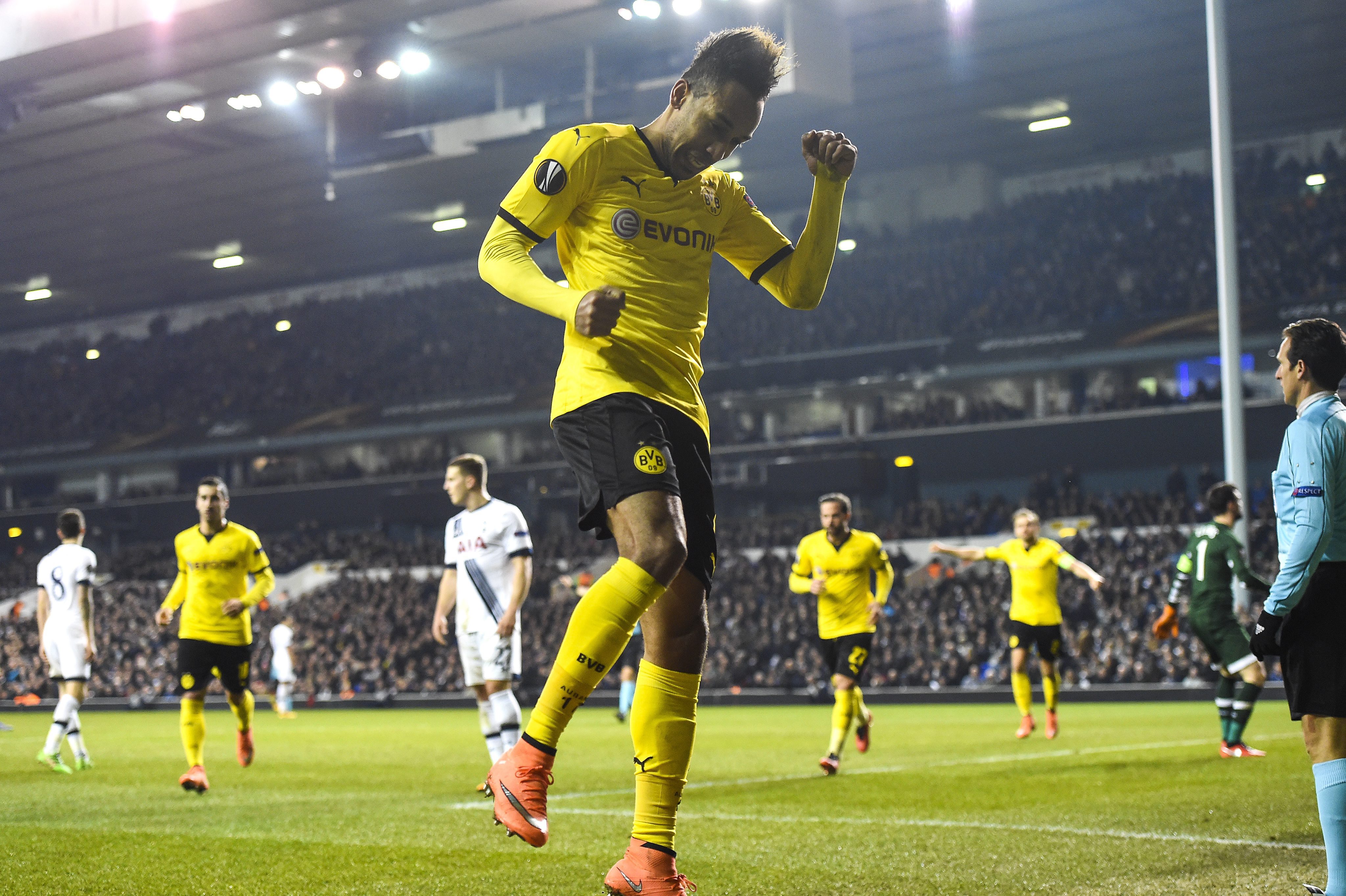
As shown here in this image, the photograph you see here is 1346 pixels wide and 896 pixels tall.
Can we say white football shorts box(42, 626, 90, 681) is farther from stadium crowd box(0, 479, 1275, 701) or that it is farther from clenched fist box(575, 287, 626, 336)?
stadium crowd box(0, 479, 1275, 701)

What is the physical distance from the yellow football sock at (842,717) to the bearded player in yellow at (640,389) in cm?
690

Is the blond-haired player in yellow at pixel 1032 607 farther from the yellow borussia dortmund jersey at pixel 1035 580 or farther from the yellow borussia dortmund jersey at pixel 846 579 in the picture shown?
the yellow borussia dortmund jersey at pixel 846 579

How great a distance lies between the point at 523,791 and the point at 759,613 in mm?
25226

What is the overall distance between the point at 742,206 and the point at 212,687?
1218 inches

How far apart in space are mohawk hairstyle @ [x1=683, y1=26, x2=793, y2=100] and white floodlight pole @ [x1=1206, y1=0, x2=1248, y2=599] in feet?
42.3

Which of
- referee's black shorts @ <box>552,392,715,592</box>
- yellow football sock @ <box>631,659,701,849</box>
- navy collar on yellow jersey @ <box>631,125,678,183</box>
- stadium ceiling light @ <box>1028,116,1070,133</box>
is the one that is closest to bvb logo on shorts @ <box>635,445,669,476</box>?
referee's black shorts @ <box>552,392,715,592</box>

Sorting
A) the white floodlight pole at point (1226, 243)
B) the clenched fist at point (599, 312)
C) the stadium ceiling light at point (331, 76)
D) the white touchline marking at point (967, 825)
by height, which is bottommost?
the white touchline marking at point (967, 825)

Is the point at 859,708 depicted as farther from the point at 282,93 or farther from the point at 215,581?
the point at 282,93

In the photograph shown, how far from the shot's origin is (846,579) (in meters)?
11.5

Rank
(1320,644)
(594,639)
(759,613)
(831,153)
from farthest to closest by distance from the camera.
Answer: (759,613) → (1320,644) → (831,153) → (594,639)

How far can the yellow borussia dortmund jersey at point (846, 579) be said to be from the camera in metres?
11.4

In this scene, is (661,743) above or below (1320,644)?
below

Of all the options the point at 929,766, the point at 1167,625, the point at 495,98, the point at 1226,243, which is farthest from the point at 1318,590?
the point at 495,98

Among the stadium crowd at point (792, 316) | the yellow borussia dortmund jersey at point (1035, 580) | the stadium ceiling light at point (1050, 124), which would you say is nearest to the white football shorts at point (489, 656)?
the yellow borussia dortmund jersey at point (1035, 580)
